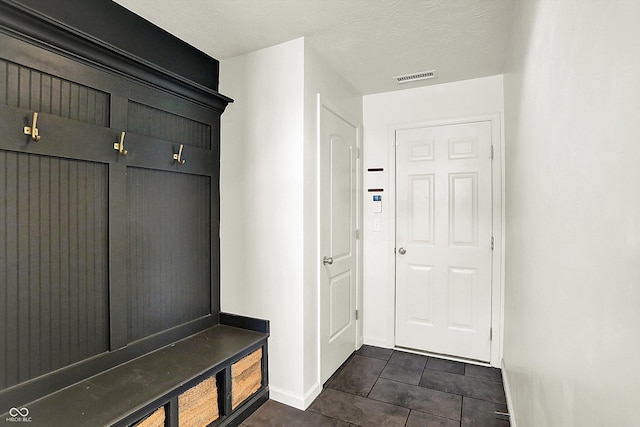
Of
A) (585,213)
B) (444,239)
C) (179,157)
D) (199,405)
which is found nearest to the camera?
(585,213)

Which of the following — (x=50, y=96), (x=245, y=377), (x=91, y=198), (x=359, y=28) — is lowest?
(x=245, y=377)

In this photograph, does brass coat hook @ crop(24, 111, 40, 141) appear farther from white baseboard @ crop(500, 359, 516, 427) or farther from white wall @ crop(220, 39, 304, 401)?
white baseboard @ crop(500, 359, 516, 427)

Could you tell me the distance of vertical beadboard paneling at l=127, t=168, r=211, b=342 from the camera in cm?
187

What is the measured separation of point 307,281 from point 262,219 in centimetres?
58

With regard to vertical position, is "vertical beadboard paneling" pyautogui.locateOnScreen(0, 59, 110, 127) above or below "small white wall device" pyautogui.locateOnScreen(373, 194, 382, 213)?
above

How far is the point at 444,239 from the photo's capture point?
310cm

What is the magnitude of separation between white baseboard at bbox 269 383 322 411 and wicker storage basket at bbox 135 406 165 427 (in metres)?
1.06

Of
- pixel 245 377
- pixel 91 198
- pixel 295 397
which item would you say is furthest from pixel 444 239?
pixel 91 198

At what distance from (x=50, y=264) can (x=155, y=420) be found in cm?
Result: 87

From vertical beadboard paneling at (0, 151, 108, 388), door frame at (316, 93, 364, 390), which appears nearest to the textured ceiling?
door frame at (316, 93, 364, 390)

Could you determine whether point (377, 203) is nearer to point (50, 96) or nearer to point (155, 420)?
point (155, 420)

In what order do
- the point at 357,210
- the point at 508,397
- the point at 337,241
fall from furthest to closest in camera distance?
the point at 357,210
the point at 337,241
the point at 508,397

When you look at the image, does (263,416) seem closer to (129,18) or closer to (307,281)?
(307,281)
